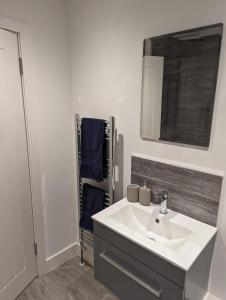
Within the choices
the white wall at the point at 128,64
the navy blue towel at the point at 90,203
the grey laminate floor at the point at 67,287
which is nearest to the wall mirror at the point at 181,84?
the white wall at the point at 128,64

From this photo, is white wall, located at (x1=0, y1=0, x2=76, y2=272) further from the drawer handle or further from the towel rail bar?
the drawer handle

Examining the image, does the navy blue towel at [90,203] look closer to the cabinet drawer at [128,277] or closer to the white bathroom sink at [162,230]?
the white bathroom sink at [162,230]

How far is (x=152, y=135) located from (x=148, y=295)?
94cm

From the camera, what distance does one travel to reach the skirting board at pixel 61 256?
2.15m

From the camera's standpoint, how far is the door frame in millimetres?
1592

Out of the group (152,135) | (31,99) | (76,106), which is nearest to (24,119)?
(31,99)

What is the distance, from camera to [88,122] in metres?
1.78

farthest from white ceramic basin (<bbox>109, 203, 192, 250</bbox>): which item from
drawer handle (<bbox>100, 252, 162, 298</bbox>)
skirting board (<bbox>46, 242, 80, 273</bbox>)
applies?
skirting board (<bbox>46, 242, 80, 273</bbox>)

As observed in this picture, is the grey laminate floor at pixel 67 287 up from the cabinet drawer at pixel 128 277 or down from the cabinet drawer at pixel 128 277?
down

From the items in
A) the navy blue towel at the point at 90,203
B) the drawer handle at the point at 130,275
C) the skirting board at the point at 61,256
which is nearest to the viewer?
the drawer handle at the point at 130,275

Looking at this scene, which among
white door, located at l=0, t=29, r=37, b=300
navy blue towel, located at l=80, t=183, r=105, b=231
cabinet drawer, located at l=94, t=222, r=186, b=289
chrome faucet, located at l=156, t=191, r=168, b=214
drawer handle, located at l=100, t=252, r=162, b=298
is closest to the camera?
cabinet drawer, located at l=94, t=222, r=186, b=289

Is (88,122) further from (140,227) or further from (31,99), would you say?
(140,227)

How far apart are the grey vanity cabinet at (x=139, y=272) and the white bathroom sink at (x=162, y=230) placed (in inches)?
1.5

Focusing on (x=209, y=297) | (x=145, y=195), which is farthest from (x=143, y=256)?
(x=209, y=297)
